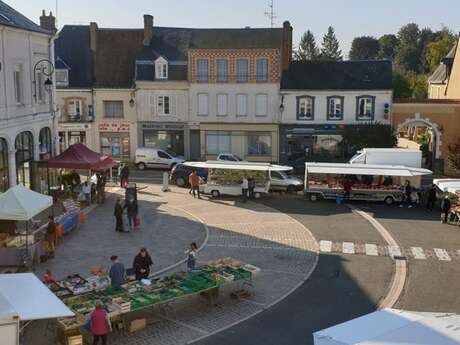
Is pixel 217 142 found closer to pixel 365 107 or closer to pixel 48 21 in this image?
pixel 365 107

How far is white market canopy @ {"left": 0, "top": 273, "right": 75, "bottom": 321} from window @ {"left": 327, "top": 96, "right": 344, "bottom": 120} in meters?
31.2

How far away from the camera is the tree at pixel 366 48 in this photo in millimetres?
134875

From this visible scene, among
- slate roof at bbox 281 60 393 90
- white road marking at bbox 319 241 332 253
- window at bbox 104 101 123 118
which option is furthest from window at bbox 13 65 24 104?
slate roof at bbox 281 60 393 90

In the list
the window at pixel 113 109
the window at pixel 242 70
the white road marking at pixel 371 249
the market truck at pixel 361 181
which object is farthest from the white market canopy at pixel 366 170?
the window at pixel 113 109

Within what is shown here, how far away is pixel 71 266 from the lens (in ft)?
65.3

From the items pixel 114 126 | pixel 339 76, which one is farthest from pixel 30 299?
pixel 339 76

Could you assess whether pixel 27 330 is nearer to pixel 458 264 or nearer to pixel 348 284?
pixel 348 284

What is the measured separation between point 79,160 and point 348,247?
13.7m

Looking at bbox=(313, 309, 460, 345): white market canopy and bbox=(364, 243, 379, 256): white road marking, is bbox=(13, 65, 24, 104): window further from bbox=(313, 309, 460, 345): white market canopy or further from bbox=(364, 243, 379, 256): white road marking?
bbox=(313, 309, 460, 345): white market canopy

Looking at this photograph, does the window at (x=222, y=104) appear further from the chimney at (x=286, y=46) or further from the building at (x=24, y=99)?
the building at (x=24, y=99)

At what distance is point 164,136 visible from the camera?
44.4 m

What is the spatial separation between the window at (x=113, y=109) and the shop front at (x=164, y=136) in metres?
1.90

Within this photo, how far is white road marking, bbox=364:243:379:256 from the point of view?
860 inches

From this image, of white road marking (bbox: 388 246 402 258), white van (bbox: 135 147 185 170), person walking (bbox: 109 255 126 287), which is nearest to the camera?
person walking (bbox: 109 255 126 287)
